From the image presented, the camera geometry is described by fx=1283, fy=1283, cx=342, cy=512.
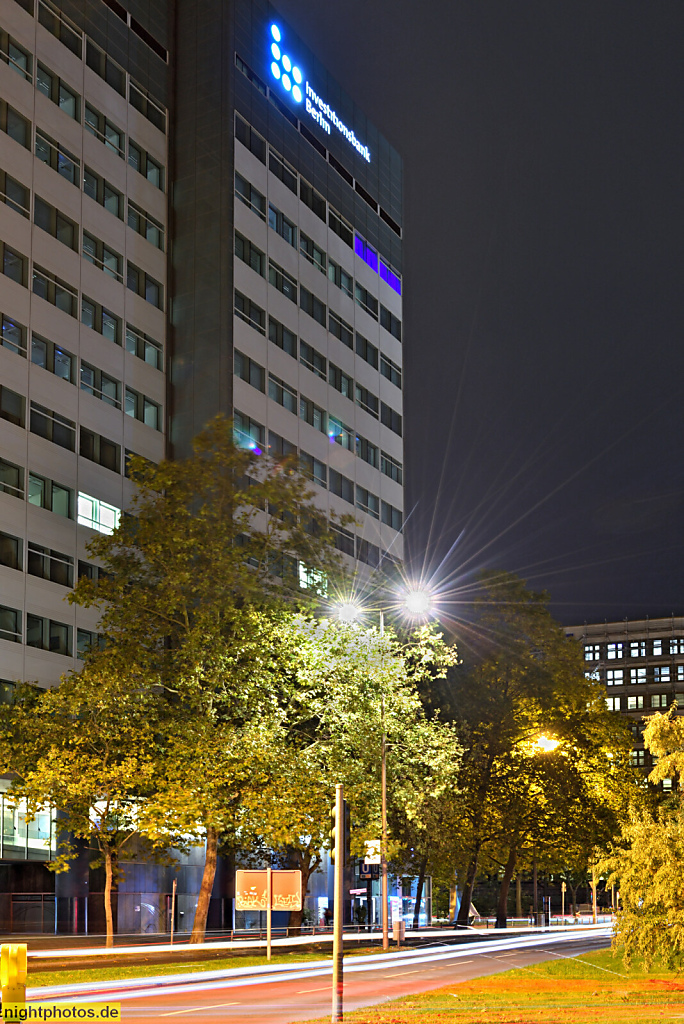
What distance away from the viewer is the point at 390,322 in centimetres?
9375

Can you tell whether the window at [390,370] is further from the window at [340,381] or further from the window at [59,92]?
the window at [59,92]

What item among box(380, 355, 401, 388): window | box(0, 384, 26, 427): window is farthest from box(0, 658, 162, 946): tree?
box(380, 355, 401, 388): window

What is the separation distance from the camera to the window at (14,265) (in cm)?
5825

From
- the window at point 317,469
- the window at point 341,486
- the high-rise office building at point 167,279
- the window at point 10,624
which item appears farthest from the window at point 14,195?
the window at point 341,486

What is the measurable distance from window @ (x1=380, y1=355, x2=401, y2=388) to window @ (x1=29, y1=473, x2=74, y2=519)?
35558mm

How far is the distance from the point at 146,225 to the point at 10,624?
25.6 meters

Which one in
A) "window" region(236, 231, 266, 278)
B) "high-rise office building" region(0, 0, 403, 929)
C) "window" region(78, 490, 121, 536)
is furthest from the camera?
"window" region(236, 231, 266, 278)

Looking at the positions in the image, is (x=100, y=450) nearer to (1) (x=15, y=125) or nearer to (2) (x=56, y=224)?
(2) (x=56, y=224)

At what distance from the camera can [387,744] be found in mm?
47219

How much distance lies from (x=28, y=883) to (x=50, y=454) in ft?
63.1

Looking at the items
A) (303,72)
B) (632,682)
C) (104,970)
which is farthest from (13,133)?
(632,682)

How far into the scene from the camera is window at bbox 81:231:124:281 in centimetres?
6438

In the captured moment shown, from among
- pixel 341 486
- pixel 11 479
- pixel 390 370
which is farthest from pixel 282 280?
pixel 11 479

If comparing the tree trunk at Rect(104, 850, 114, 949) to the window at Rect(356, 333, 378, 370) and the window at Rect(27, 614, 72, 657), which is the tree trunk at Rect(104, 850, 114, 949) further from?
the window at Rect(356, 333, 378, 370)
